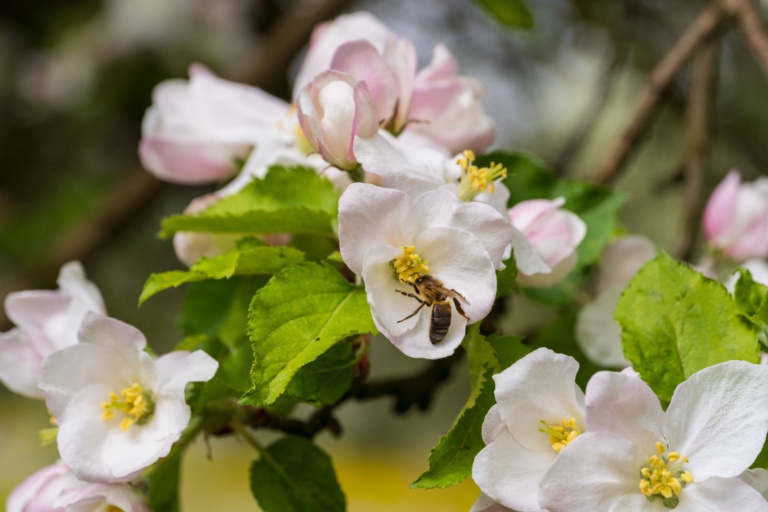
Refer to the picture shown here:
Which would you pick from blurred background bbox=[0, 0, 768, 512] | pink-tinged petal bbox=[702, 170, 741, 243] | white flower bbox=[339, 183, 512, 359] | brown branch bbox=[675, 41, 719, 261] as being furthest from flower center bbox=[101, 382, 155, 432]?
blurred background bbox=[0, 0, 768, 512]

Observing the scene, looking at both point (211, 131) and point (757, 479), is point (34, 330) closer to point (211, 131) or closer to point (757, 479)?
point (211, 131)

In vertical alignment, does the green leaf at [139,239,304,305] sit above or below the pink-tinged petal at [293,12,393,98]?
below

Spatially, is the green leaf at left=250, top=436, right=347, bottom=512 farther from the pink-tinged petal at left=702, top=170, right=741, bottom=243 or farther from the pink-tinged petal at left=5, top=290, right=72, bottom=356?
the pink-tinged petal at left=702, top=170, right=741, bottom=243

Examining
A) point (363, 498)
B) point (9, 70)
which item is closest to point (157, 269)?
point (9, 70)

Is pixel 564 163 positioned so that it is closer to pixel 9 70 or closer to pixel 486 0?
pixel 486 0

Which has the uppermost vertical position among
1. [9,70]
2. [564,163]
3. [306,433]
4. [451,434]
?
[451,434]

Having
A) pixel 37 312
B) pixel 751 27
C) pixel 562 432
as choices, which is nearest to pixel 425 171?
pixel 562 432

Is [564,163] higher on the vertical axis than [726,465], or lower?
lower
